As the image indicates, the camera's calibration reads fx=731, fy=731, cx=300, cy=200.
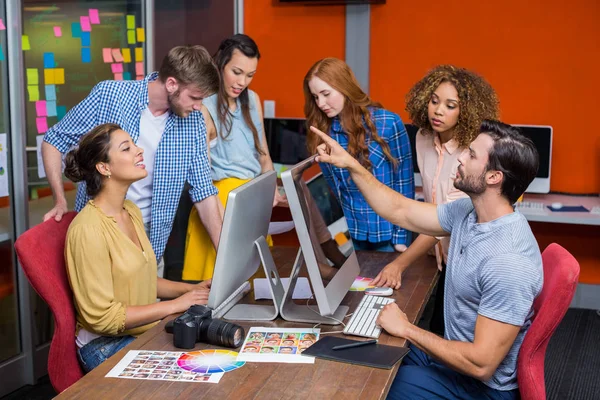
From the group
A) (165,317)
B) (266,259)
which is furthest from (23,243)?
(266,259)

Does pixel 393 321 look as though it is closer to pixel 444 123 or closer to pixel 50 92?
pixel 444 123

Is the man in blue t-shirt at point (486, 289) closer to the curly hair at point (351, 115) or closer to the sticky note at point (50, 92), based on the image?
the curly hair at point (351, 115)

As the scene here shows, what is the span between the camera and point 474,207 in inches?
89.0

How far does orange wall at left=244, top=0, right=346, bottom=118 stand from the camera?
5.23m

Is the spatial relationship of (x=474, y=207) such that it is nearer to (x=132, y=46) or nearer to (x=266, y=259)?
(x=266, y=259)

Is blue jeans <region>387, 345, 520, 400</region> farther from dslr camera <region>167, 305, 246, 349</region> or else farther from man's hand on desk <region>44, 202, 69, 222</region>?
man's hand on desk <region>44, 202, 69, 222</region>

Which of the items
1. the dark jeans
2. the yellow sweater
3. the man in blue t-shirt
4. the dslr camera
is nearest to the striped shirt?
the man in blue t-shirt

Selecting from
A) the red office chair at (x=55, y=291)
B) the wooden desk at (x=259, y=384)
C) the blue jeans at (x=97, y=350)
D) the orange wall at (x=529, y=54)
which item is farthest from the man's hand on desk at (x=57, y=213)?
the orange wall at (x=529, y=54)

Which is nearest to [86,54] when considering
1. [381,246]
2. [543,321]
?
[381,246]

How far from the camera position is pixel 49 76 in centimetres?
359

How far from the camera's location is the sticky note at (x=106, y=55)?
395 centimetres

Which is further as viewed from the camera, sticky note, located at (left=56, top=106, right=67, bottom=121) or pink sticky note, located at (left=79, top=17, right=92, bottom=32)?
pink sticky note, located at (left=79, top=17, right=92, bottom=32)

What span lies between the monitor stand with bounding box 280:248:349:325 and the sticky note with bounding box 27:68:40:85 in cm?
191

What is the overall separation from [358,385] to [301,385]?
138mm
